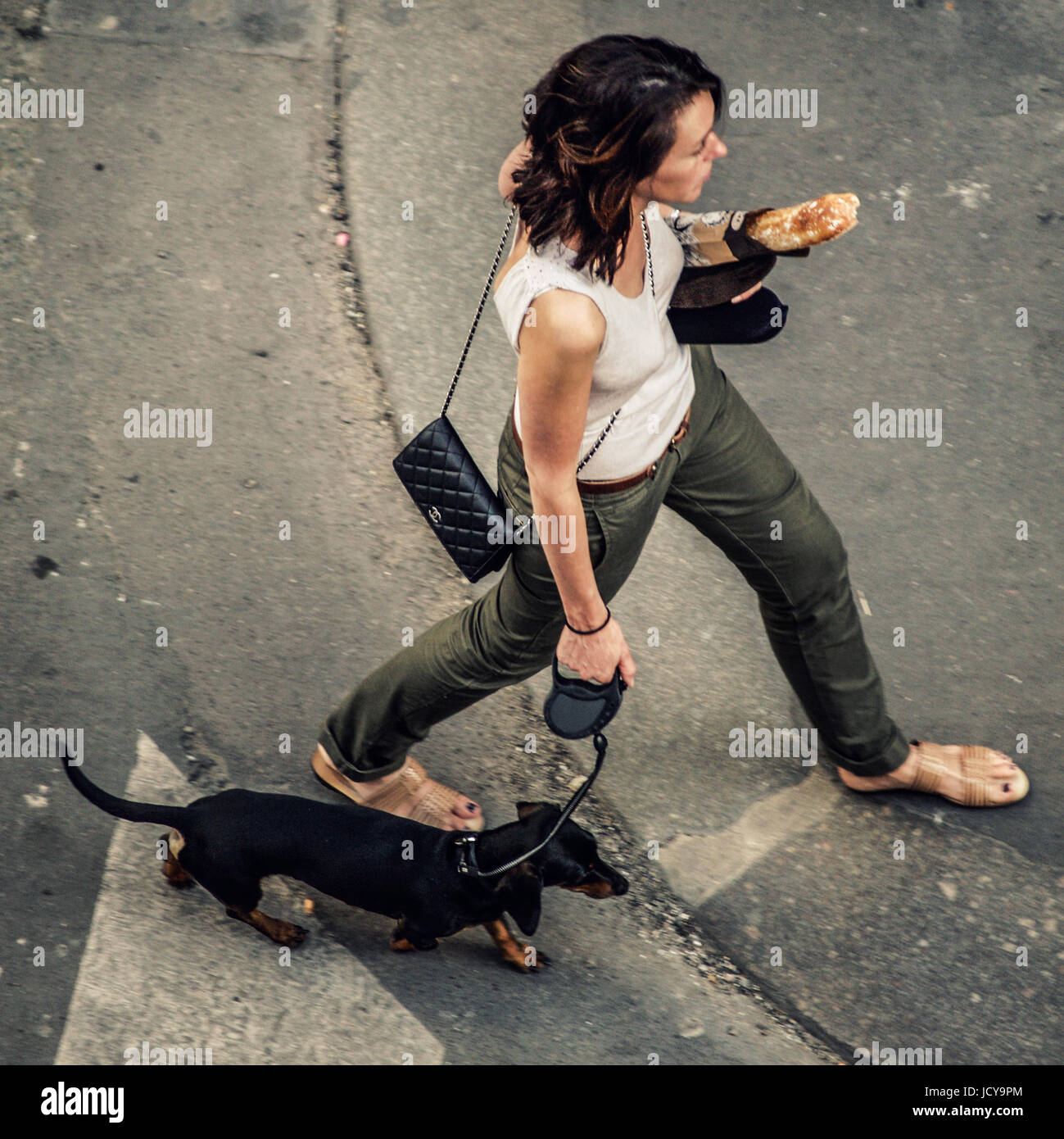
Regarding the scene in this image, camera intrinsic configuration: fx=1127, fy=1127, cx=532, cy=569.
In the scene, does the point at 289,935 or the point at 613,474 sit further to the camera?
the point at 289,935

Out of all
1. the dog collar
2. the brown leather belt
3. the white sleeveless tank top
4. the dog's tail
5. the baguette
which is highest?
the baguette

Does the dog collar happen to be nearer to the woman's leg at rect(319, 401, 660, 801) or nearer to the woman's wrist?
the woman's leg at rect(319, 401, 660, 801)

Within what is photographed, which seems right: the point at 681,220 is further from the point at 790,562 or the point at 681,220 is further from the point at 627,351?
the point at 790,562

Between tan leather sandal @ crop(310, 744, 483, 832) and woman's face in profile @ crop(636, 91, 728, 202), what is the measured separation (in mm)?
1726

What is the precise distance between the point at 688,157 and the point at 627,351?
1.09ft

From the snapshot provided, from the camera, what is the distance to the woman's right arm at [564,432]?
71.0 inches

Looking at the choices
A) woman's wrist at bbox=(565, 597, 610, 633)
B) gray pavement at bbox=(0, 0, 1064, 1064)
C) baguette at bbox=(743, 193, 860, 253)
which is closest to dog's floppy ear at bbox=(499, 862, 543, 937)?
gray pavement at bbox=(0, 0, 1064, 1064)

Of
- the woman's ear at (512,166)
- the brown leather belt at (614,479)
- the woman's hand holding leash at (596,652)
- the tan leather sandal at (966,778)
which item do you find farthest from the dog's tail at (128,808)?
the tan leather sandal at (966,778)

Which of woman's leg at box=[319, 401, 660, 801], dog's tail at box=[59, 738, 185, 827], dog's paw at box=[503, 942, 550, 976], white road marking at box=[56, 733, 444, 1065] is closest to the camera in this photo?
woman's leg at box=[319, 401, 660, 801]

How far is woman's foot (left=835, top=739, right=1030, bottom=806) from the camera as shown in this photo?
122 inches

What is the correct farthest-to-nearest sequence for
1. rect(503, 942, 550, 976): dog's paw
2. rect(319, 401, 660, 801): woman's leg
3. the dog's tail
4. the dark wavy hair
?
rect(503, 942, 550, 976): dog's paw, the dog's tail, rect(319, 401, 660, 801): woman's leg, the dark wavy hair

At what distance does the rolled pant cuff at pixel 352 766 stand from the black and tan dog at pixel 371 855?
1.02 feet

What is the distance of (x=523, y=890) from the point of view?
2.52 m

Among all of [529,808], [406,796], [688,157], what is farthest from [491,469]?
[688,157]
